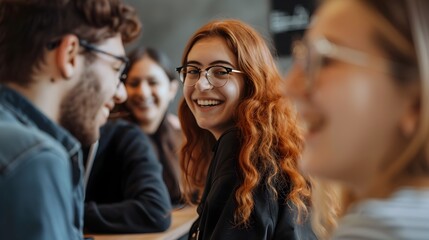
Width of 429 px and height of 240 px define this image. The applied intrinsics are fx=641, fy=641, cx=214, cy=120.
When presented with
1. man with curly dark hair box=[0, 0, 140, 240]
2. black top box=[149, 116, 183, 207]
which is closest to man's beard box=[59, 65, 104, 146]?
man with curly dark hair box=[0, 0, 140, 240]

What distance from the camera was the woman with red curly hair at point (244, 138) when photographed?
1640 millimetres

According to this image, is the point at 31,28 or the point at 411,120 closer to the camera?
the point at 411,120

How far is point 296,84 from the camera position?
93cm

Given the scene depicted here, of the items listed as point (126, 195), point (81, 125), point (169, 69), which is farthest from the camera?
point (169, 69)

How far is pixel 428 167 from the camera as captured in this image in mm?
859

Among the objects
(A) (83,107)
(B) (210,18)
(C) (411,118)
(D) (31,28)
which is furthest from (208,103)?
(B) (210,18)

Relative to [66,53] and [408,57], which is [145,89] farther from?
[408,57]

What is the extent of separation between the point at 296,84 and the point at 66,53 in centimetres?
56

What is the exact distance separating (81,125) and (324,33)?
63 cm

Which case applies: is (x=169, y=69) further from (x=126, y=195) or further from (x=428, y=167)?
(x=428, y=167)

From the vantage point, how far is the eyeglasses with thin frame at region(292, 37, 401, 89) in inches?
33.9

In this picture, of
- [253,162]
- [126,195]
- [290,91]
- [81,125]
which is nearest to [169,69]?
[126,195]

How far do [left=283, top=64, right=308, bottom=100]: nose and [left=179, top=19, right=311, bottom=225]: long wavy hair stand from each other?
70 centimetres

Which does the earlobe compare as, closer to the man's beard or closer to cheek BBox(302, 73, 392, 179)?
cheek BBox(302, 73, 392, 179)
